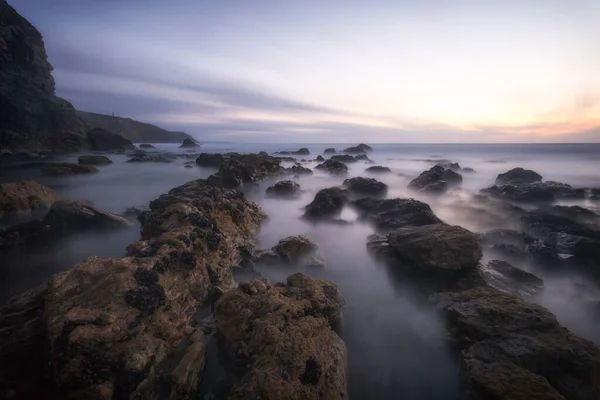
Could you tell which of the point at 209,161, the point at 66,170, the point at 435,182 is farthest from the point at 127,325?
the point at 209,161

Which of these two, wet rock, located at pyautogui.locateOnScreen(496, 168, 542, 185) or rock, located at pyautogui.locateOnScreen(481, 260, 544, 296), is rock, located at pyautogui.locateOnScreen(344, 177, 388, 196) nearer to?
rock, located at pyautogui.locateOnScreen(481, 260, 544, 296)

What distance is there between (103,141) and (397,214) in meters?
60.6

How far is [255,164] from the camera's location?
84.9 ft

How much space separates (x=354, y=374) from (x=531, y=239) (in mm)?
8919

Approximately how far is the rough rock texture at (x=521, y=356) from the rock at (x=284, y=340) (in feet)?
6.19

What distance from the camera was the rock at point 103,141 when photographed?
54250 millimetres

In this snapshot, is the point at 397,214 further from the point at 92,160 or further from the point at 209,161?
the point at 92,160

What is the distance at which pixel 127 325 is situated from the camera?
12.5ft

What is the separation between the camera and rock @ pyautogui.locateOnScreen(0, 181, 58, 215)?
38.8 ft

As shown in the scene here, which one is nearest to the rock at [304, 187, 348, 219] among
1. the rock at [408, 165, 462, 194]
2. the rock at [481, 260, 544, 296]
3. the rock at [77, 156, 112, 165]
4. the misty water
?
the misty water

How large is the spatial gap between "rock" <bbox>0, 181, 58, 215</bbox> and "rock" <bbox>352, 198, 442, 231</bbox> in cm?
1428

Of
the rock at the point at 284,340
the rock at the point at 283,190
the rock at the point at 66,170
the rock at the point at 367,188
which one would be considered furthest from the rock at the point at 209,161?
the rock at the point at 284,340

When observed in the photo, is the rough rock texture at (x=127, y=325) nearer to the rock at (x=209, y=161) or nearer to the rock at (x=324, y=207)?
the rock at (x=324, y=207)

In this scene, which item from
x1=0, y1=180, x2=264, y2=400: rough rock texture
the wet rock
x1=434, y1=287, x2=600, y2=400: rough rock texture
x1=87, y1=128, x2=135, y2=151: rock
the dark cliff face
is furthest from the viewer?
x1=87, y1=128, x2=135, y2=151: rock
